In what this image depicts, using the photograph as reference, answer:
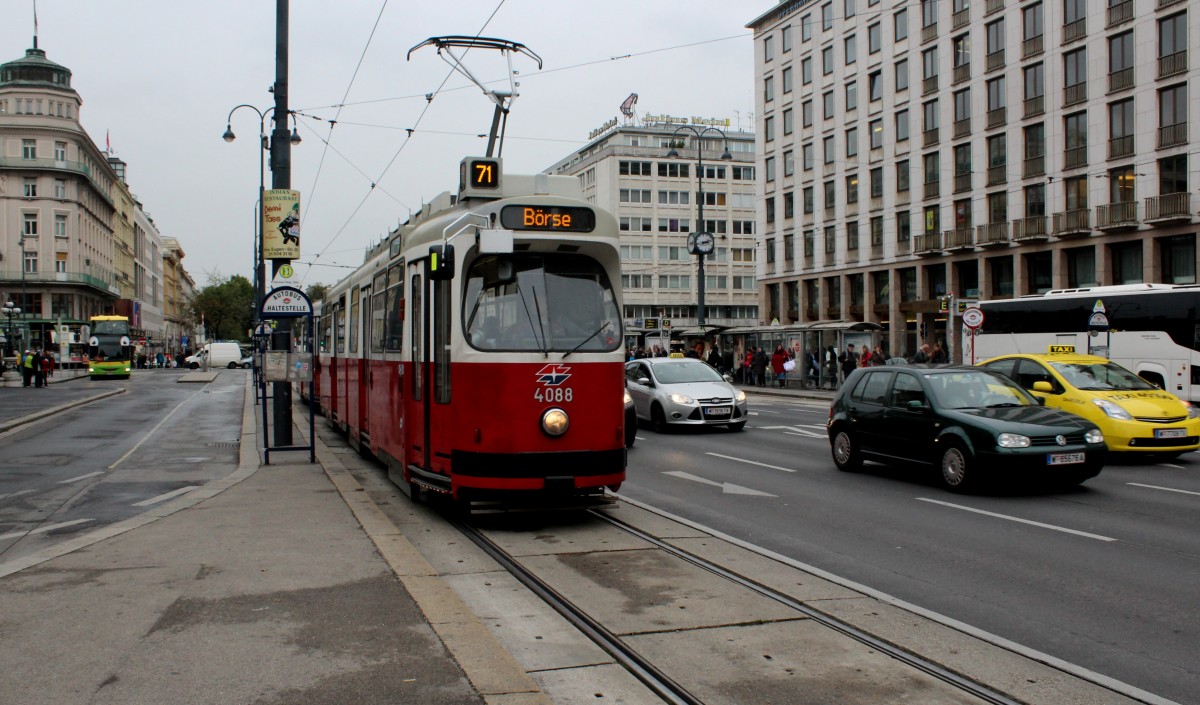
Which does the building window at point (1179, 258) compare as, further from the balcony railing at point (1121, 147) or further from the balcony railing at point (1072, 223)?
the balcony railing at point (1121, 147)

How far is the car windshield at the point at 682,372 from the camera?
853 inches

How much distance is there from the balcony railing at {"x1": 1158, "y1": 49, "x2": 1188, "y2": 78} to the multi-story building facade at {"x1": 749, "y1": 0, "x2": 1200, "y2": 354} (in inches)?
2.6

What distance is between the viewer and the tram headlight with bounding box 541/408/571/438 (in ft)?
29.6

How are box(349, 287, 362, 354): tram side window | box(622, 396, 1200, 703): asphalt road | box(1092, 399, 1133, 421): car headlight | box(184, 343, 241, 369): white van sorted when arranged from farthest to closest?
box(184, 343, 241, 369): white van < box(349, 287, 362, 354): tram side window < box(1092, 399, 1133, 421): car headlight < box(622, 396, 1200, 703): asphalt road

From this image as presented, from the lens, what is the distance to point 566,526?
380 inches

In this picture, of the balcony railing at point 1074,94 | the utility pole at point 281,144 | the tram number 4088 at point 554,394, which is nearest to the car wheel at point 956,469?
the tram number 4088 at point 554,394

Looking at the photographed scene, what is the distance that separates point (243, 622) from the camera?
5934 mm

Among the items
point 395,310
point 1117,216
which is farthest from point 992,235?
point 395,310

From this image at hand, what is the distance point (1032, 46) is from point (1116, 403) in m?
38.7

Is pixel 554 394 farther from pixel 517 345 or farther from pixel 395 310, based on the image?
pixel 395 310

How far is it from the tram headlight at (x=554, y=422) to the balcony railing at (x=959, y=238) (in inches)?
1850

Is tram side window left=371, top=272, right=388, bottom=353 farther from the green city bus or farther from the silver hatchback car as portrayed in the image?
the green city bus

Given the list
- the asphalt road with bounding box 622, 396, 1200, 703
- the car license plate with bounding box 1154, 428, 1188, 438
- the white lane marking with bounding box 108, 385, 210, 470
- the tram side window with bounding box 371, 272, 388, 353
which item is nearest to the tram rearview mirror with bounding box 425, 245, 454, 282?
the tram side window with bounding box 371, 272, 388, 353

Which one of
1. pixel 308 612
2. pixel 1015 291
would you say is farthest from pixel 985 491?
pixel 1015 291
